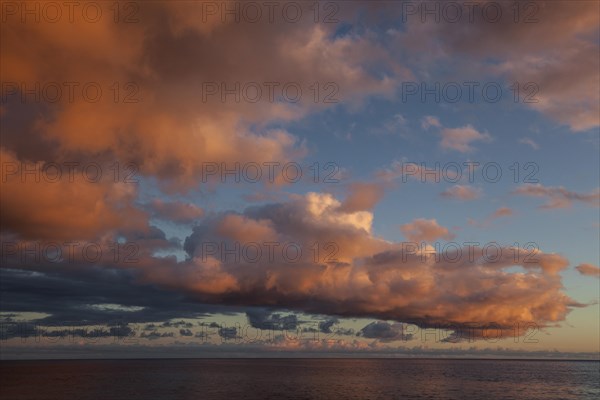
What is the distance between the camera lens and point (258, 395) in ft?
429

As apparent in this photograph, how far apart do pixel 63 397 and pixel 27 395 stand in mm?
14888

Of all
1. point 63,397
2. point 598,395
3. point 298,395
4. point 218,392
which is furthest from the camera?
point 598,395

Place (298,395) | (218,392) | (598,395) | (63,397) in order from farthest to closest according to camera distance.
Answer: (598,395) → (218,392) → (298,395) → (63,397)

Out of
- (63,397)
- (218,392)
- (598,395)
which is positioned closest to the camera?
(63,397)

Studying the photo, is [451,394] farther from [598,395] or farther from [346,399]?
[598,395]

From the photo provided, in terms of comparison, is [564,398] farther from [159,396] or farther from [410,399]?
[159,396]

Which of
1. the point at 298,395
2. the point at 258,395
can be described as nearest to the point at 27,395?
the point at 258,395

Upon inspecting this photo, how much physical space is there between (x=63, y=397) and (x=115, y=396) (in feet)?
39.1

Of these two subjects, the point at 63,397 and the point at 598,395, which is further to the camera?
the point at 598,395

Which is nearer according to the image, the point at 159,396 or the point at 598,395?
the point at 159,396

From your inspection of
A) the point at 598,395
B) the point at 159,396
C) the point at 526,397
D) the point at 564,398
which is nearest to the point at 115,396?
the point at 159,396

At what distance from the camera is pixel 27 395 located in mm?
130625

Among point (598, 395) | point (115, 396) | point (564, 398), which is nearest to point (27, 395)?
point (115, 396)

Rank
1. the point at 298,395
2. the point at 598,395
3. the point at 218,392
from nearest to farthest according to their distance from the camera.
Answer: the point at 298,395 < the point at 218,392 < the point at 598,395
